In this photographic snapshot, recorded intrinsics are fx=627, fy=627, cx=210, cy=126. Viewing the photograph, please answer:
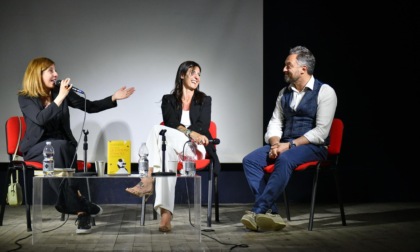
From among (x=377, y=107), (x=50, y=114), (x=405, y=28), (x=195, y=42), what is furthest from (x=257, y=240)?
(x=405, y=28)

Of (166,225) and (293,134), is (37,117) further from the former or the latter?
(293,134)

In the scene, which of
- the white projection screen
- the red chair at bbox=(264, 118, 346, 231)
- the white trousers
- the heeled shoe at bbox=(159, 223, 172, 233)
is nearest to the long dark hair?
the white trousers

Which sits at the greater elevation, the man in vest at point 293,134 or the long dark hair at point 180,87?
the long dark hair at point 180,87

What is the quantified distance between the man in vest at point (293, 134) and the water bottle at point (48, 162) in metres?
1.31

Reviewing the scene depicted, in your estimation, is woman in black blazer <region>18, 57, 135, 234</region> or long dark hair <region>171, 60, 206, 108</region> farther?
long dark hair <region>171, 60, 206, 108</region>

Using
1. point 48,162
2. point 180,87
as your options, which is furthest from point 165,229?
point 180,87

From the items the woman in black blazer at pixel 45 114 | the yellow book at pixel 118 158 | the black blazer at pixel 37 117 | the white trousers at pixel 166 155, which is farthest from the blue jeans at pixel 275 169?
the black blazer at pixel 37 117

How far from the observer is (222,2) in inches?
228

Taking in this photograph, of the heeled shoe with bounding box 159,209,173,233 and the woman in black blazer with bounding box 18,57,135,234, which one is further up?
the woman in black blazer with bounding box 18,57,135,234

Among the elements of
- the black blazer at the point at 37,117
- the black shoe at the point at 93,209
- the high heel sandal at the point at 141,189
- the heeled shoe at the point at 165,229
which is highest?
the black blazer at the point at 37,117

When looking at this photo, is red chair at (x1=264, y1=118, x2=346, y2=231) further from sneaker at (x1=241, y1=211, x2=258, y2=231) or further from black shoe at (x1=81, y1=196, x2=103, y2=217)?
black shoe at (x1=81, y1=196, x2=103, y2=217)

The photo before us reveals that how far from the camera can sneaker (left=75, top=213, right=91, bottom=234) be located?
12.6ft

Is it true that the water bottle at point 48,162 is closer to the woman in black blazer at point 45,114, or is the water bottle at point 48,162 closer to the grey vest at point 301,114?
the woman in black blazer at point 45,114

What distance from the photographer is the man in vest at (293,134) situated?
4137 mm
